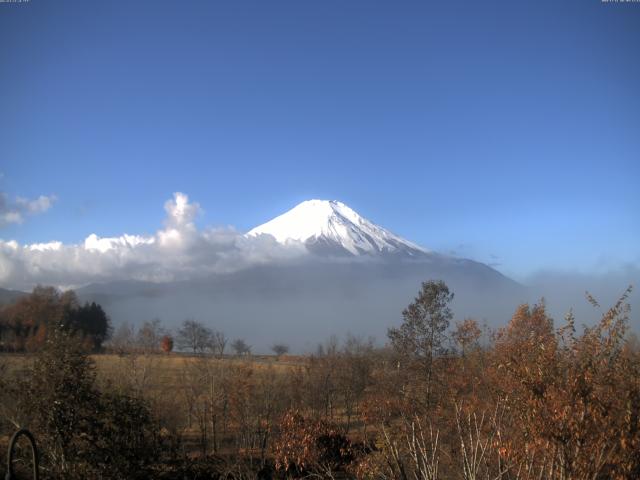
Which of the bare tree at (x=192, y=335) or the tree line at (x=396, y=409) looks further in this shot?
the bare tree at (x=192, y=335)

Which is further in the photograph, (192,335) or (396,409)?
(192,335)

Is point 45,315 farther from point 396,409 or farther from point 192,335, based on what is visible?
point 396,409

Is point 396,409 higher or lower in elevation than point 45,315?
lower

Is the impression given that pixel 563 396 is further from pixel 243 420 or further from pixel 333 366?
pixel 333 366

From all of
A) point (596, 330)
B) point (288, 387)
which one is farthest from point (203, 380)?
point (596, 330)

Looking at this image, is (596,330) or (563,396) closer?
(563,396)

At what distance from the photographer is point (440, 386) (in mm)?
28703

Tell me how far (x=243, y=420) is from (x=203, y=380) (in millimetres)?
6559

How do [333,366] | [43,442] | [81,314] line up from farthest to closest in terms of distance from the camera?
[81,314] < [333,366] < [43,442]

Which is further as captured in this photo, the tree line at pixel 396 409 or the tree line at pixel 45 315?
the tree line at pixel 45 315

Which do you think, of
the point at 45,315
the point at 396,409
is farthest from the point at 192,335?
the point at 396,409

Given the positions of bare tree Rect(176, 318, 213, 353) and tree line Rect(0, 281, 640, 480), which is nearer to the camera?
tree line Rect(0, 281, 640, 480)

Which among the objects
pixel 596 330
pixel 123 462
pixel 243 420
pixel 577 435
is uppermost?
pixel 596 330

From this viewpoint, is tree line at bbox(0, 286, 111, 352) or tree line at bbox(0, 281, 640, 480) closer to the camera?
tree line at bbox(0, 281, 640, 480)
